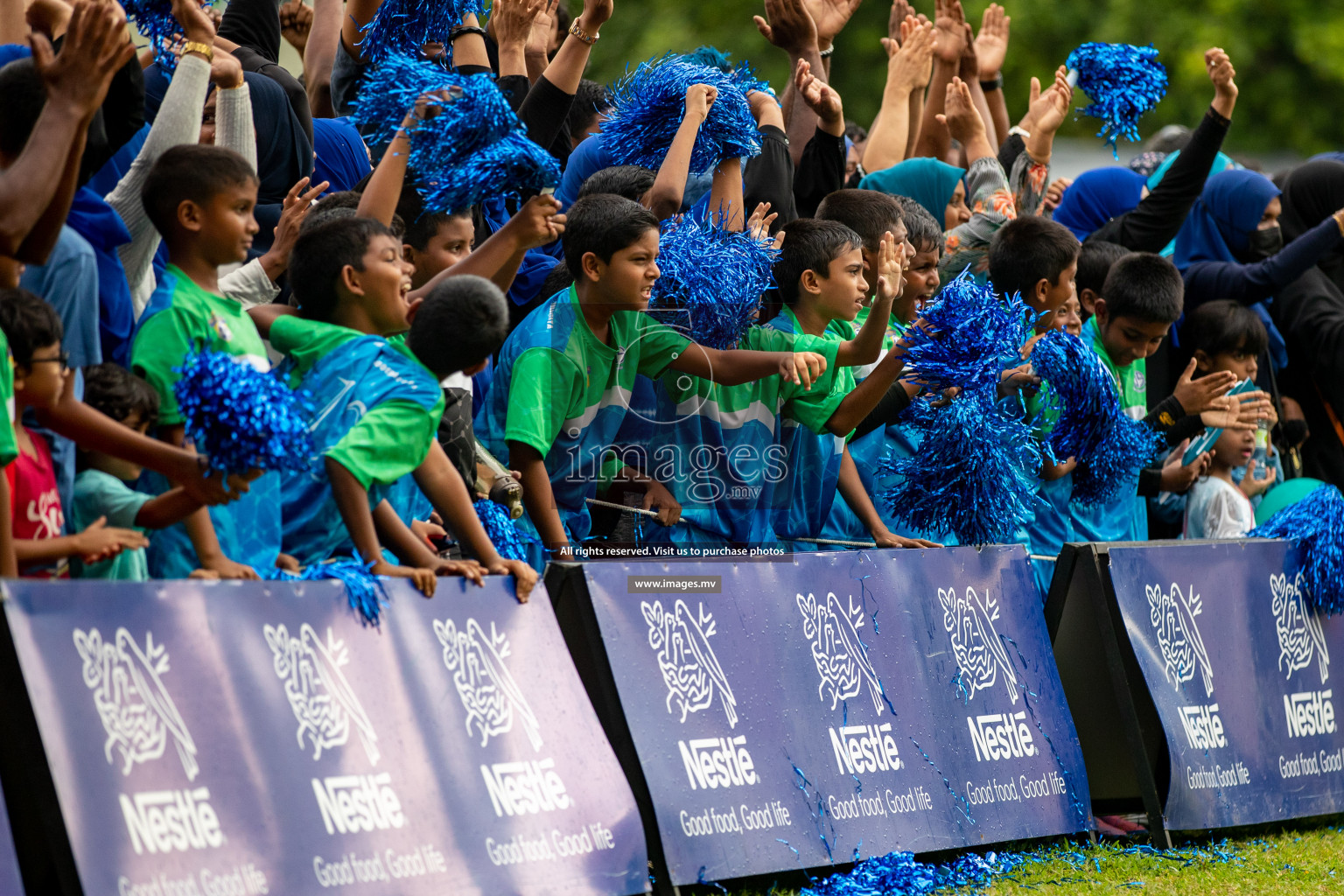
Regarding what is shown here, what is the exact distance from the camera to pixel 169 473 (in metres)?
3.79

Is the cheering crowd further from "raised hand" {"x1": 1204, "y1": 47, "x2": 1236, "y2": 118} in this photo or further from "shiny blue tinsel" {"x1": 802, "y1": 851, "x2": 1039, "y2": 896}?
"shiny blue tinsel" {"x1": 802, "y1": 851, "x2": 1039, "y2": 896}

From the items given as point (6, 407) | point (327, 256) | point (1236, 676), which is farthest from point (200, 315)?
point (1236, 676)

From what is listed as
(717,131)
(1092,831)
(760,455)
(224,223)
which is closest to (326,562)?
(224,223)

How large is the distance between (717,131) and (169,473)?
288 cm

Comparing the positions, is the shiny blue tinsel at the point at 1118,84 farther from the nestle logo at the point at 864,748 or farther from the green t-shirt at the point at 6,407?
the green t-shirt at the point at 6,407

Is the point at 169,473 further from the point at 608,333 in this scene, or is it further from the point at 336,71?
the point at 336,71

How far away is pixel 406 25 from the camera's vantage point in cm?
564

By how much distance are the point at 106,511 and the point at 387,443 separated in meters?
0.73

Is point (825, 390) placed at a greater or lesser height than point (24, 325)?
lesser

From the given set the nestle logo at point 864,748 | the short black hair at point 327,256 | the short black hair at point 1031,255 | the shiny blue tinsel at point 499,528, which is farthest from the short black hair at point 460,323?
the short black hair at point 1031,255

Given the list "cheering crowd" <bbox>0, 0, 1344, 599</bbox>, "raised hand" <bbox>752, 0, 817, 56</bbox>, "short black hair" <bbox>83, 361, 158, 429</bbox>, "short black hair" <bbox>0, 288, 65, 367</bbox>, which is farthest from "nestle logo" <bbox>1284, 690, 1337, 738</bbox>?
"short black hair" <bbox>0, 288, 65, 367</bbox>

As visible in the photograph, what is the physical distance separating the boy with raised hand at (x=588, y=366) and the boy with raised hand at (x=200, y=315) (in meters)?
1.01

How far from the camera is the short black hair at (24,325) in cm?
368

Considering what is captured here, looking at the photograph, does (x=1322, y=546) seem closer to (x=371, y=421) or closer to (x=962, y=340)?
(x=962, y=340)
